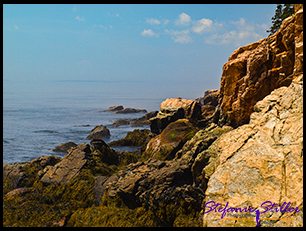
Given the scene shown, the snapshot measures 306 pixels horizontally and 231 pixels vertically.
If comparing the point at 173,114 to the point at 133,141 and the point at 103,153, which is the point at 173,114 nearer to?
the point at 133,141

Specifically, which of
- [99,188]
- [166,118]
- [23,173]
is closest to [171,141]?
[166,118]

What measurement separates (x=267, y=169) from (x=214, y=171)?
2.42 m

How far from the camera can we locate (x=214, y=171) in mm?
8258

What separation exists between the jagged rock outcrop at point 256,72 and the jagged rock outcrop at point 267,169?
4.26 m

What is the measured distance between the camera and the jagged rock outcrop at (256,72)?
11672 millimetres

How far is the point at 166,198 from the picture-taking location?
1073cm

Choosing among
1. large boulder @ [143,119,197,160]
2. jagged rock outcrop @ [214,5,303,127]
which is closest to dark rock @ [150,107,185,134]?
large boulder @ [143,119,197,160]

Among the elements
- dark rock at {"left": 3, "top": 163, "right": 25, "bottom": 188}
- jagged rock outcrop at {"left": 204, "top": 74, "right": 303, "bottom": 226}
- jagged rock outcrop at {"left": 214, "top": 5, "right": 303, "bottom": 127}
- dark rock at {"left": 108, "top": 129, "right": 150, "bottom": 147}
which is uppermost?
jagged rock outcrop at {"left": 214, "top": 5, "right": 303, "bottom": 127}

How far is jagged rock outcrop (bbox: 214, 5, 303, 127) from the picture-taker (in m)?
11.7

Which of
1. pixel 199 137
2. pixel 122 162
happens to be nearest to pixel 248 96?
pixel 199 137

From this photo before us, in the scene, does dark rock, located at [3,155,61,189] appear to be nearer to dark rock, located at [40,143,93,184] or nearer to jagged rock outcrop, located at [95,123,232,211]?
dark rock, located at [40,143,93,184]

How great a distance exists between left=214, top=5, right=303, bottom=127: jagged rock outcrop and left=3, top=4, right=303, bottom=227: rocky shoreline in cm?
6

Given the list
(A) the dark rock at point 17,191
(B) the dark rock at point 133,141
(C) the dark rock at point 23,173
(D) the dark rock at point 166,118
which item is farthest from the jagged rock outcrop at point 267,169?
(B) the dark rock at point 133,141

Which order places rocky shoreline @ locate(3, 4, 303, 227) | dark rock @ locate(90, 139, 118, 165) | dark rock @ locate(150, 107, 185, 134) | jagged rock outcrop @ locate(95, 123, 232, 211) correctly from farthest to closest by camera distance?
dark rock @ locate(150, 107, 185, 134) → dark rock @ locate(90, 139, 118, 165) → jagged rock outcrop @ locate(95, 123, 232, 211) → rocky shoreline @ locate(3, 4, 303, 227)
